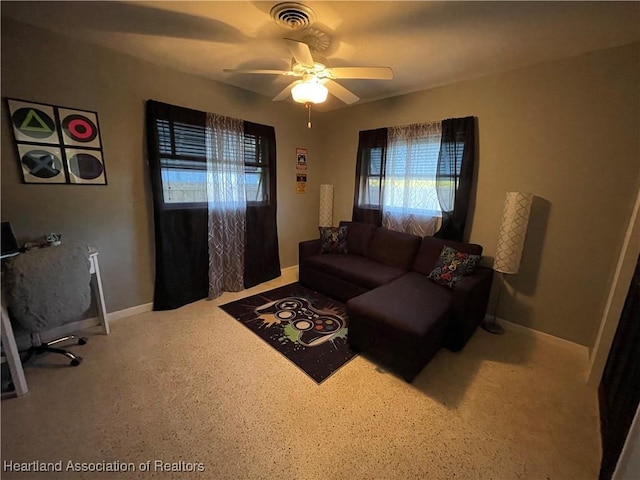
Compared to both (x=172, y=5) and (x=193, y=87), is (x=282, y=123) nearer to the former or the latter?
(x=193, y=87)

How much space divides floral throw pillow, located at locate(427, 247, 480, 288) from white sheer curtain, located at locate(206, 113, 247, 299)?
7.73 ft

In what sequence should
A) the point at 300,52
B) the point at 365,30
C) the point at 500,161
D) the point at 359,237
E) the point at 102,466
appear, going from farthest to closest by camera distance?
the point at 359,237
the point at 500,161
the point at 365,30
the point at 300,52
the point at 102,466

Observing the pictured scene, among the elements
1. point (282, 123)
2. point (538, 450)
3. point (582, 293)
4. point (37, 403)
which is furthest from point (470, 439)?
point (282, 123)

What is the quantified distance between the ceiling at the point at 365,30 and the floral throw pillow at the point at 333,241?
192 cm

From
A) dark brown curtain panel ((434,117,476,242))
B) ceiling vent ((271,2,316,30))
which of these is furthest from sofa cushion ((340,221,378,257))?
ceiling vent ((271,2,316,30))

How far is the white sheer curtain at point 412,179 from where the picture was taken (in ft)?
9.69

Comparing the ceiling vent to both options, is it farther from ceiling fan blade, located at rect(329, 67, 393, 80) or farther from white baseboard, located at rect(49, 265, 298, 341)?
white baseboard, located at rect(49, 265, 298, 341)

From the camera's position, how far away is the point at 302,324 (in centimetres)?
254

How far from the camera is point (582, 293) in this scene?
2215mm

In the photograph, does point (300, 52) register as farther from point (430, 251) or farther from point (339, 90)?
point (430, 251)

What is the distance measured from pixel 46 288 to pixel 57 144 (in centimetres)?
122

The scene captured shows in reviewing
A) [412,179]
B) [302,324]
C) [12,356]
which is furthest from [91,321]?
[412,179]

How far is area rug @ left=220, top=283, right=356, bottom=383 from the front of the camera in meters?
2.06

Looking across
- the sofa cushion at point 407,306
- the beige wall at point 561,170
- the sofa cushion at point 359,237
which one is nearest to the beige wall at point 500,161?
the beige wall at point 561,170
